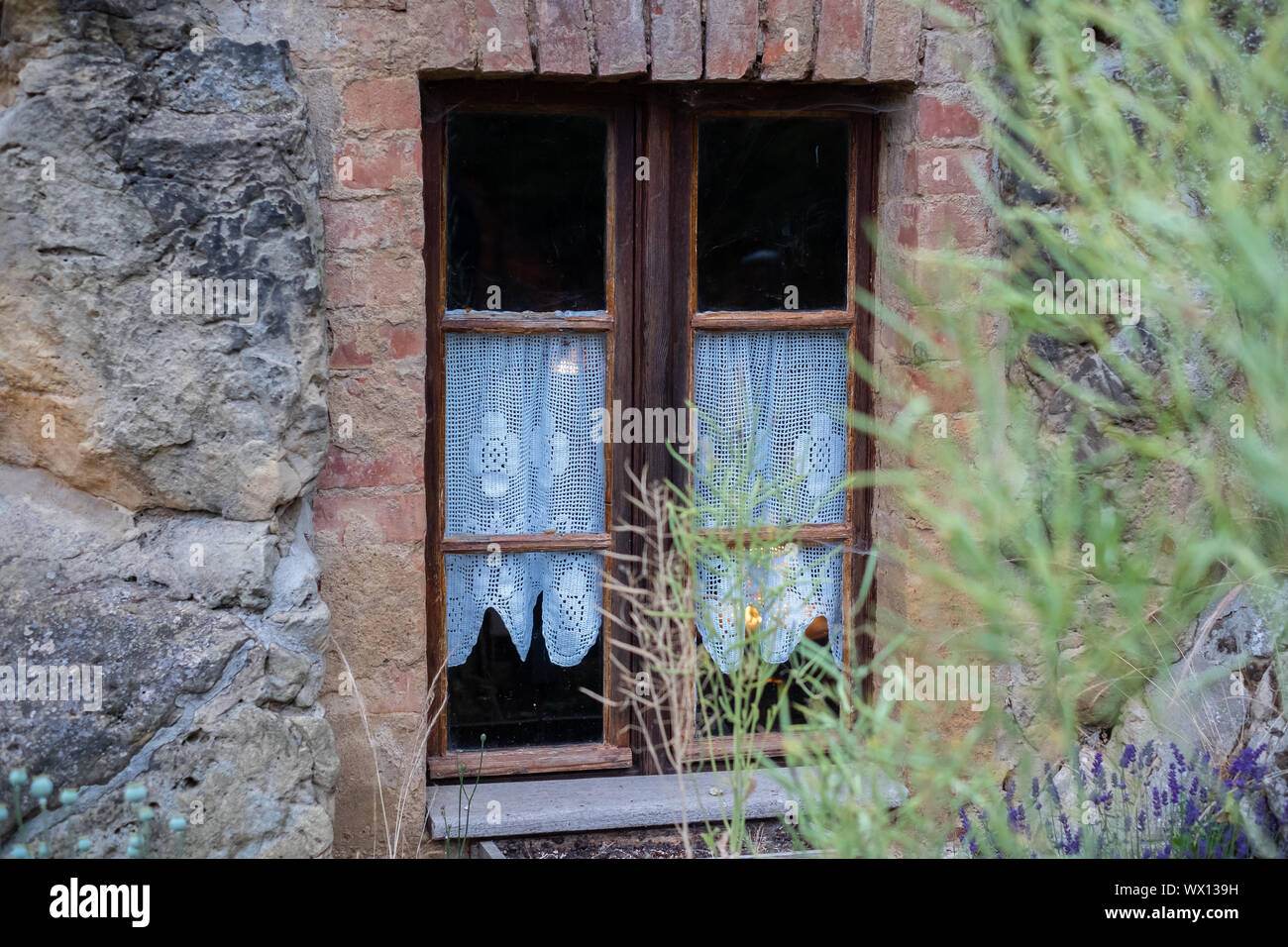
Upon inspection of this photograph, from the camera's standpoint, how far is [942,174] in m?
2.99

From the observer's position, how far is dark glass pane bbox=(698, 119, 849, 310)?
311cm

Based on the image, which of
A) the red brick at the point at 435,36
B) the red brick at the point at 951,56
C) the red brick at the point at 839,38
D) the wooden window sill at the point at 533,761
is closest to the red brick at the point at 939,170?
the red brick at the point at 951,56

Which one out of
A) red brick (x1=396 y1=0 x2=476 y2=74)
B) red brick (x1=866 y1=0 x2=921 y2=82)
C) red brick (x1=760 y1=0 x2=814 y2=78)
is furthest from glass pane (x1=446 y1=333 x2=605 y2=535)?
red brick (x1=866 y1=0 x2=921 y2=82)

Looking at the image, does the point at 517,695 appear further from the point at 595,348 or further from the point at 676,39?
the point at 676,39

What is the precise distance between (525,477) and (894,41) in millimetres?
1433

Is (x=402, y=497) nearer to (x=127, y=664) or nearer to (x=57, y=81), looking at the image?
(x=127, y=664)

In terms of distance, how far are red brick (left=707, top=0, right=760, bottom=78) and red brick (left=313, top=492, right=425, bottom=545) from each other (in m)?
1.27

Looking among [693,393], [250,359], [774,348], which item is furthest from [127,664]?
[774,348]

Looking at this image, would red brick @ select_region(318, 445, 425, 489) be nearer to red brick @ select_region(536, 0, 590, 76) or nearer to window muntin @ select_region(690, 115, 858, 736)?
window muntin @ select_region(690, 115, 858, 736)

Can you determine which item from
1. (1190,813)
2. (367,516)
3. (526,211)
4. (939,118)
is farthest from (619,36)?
(1190,813)

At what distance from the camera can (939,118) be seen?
298 centimetres

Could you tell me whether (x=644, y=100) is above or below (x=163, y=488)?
above

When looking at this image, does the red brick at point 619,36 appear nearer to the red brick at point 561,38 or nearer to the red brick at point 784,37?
the red brick at point 561,38

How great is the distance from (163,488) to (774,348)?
5.13 ft
